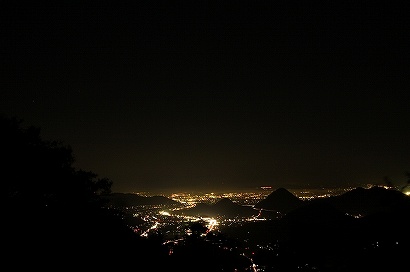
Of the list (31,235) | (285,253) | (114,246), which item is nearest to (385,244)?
(285,253)

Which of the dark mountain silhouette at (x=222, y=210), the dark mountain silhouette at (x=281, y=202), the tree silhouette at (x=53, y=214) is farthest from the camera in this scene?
the dark mountain silhouette at (x=281, y=202)

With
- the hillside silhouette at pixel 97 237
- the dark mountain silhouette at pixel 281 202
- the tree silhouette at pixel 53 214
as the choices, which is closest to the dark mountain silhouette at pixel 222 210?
the dark mountain silhouette at pixel 281 202

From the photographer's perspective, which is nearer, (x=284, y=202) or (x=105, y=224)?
(x=105, y=224)

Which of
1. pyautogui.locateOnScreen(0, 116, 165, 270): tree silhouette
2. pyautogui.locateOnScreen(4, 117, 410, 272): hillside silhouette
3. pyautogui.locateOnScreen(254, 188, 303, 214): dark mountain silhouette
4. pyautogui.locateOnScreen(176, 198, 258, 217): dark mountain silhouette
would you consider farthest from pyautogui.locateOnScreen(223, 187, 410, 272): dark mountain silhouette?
pyautogui.locateOnScreen(254, 188, 303, 214): dark mountain silhouette

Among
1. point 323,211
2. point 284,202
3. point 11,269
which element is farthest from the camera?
point 284,202

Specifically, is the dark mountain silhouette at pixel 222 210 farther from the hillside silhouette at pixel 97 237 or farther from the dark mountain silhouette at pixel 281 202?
the hillside silhouette at pixel 97 237

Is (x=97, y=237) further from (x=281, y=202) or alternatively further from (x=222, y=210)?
(x=281, y=202)

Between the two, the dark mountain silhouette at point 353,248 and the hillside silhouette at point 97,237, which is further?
the dark mountain silhouette at point 353,248

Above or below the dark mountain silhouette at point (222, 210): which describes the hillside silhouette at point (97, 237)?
above

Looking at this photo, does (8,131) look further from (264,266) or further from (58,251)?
(264,266)
